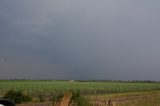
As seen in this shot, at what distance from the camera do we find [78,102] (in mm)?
14266

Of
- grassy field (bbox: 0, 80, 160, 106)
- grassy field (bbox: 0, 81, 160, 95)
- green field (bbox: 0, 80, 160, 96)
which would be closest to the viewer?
grassy field (bbox: 0, 80, 160, 106)

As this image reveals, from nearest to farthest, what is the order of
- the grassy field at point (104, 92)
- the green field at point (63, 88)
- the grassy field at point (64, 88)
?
the grassy field at point (104, 92) → the green field at point (63, 88) → the grassy field at point (64, 88)

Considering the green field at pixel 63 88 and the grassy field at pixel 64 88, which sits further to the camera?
the grassy field at pixel 64 88

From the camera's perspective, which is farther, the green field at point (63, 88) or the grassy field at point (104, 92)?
the green field at point (63, 88)

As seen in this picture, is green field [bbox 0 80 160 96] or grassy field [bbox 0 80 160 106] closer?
grassy field [bbox 0 80 160 106]

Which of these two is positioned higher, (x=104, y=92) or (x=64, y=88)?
(x=64, y=88)

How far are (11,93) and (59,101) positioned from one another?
22.9 m

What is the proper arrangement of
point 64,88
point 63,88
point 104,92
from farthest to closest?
point 63,88 → point 64,88 → point 104,92

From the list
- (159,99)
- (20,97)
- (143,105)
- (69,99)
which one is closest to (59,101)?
(69,99)

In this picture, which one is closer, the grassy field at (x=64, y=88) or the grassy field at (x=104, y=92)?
the grassy field at (x=104, y=92)

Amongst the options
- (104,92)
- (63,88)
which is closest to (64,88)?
(63,88)

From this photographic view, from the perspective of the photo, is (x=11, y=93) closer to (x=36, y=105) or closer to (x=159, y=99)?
(x=36, y=105)

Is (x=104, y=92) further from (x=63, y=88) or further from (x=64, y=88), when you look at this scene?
(x=63, y=88)

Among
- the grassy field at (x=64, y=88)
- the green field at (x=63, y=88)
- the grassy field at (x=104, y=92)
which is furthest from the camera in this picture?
the grassy field at (x=64, y=88)
